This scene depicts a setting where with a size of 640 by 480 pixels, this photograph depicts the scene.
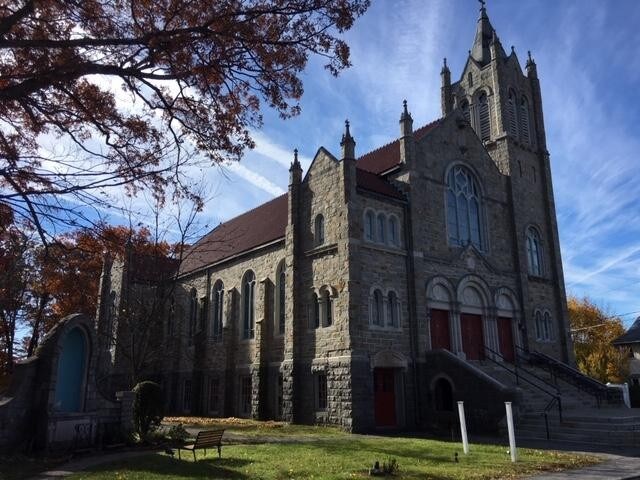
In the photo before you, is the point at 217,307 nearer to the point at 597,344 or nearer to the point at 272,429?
the point at 272,429

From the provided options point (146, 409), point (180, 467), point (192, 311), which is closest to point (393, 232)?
point (146, 409)

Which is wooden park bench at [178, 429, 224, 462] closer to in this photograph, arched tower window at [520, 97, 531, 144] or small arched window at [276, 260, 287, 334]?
small arched window at [276, 260, 287, 334]

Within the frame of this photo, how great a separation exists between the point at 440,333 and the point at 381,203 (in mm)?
6210

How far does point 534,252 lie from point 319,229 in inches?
527

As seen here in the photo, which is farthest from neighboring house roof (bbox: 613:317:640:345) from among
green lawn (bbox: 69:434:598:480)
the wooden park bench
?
the wooden park bench

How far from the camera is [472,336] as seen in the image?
25.7 m

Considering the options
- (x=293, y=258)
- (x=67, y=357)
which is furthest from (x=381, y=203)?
(x=67, y=357)

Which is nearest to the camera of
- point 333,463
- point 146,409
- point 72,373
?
point 333,463

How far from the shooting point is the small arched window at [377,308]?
2189 centimetres

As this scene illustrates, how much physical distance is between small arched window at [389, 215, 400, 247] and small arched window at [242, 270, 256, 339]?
8404mm

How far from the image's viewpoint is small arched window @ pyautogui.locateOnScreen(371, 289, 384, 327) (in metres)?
21.9

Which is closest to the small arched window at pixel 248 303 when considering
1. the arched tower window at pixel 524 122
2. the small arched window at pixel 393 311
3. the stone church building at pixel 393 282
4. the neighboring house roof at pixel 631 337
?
the stone church building at pixel 393 282

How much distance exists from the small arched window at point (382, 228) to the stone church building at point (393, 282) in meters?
0.15

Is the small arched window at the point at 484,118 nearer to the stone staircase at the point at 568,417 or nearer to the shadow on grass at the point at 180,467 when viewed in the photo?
the stone staircase at the point at 568,417
